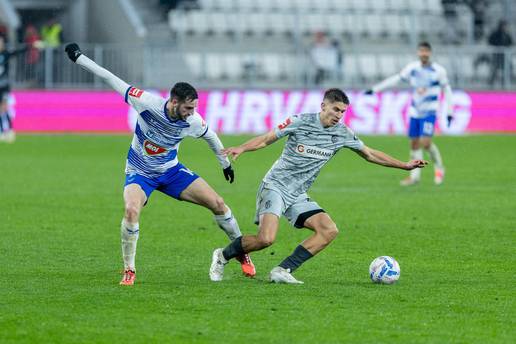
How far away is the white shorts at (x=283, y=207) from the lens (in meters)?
10.5

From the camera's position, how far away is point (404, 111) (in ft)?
109

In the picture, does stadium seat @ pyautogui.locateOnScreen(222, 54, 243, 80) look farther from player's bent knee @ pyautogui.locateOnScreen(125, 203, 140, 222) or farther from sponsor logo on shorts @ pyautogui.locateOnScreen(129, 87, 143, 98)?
player's bent knee @ pyautogui.locateOnScreen(125, 203, 140, 222)

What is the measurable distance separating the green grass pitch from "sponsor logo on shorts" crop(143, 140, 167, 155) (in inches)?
45.5

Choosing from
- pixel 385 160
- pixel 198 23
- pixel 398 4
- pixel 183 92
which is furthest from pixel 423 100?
pixel 398 4

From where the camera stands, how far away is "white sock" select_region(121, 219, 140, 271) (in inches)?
404

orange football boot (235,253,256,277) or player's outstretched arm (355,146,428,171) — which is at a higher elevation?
player's outstretched arm (355,146,428,171)

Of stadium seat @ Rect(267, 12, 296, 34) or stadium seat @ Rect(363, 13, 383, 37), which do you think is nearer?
stadium seat @ Rect(267, 12, 296, 34)

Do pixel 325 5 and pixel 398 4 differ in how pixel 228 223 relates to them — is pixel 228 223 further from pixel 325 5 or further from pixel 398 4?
pixel 398 4

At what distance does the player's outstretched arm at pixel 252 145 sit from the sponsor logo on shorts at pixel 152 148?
24.8 inches

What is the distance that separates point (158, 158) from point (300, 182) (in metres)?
1.32

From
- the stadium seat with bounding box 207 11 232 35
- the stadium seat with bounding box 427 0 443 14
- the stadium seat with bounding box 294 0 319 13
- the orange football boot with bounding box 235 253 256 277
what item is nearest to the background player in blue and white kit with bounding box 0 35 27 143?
the stadium seat with bounding box 207 11 232 35

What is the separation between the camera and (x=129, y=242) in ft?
33.8

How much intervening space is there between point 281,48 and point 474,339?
96.6 ft

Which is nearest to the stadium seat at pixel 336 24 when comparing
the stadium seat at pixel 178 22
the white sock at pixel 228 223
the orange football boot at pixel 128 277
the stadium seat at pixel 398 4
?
the stadium seat at pixel 398 4
